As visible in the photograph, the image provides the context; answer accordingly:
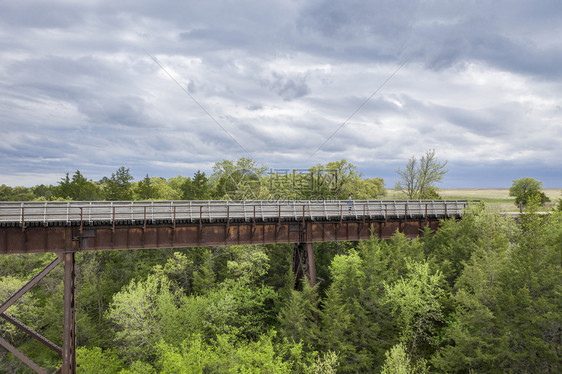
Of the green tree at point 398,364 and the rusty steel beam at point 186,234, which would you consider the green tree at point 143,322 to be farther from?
the green tree at point 398,364

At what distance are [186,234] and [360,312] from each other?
44.1ft

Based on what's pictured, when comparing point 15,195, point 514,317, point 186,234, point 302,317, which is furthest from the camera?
point 15,195

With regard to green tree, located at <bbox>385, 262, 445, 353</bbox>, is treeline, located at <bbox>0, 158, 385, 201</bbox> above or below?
above

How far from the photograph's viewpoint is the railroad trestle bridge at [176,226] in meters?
19.1

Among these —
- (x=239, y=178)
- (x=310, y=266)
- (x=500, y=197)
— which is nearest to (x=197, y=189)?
(x=239, y=178)

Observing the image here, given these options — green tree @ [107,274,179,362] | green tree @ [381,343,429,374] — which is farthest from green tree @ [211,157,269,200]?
green tree @ [381,343,429,374]

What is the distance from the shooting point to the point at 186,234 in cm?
2228

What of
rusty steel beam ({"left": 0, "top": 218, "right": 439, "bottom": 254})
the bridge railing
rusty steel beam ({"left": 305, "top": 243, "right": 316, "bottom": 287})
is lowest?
rusty steel beam ({"left": 305, "top": 243, "right": 316, "bottom": 287})

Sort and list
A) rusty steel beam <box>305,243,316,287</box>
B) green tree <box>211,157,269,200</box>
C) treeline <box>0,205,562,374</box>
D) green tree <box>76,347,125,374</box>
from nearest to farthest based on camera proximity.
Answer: treeline <box>0,205,562,374</box> → rusty steel beam <box>305,243,316,287</box> → green tree <box>76,347,125,374</box> → green tree <box>211,157,269,200</box>

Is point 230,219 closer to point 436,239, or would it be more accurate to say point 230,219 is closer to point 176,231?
point 176,231

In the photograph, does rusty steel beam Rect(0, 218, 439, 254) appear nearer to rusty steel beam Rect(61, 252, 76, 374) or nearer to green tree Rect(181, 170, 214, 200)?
rusty steel beam Rect(61, 252, 76, 374)

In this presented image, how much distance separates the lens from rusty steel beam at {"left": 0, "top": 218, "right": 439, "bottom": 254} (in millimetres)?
19375

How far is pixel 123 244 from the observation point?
21.2m

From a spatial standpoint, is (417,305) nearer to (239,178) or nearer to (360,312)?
(360,312)
